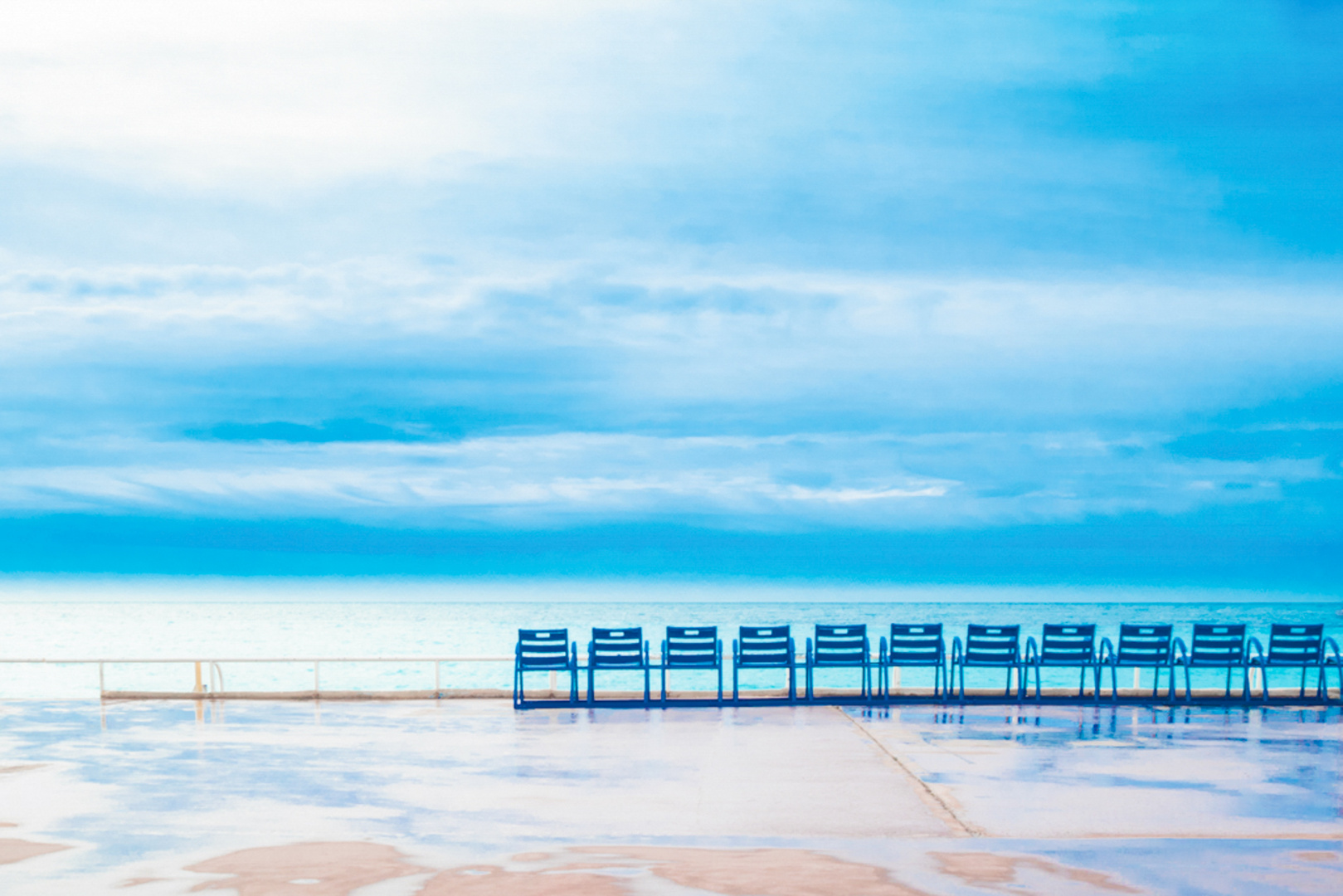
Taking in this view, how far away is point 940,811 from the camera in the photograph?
8.03 metres

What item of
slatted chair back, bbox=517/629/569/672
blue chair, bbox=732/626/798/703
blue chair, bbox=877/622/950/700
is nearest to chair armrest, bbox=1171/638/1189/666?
blue chair, bbox=877/622/950/700

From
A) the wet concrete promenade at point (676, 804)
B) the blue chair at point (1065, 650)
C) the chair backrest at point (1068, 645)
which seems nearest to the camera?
the wet concrete promenade at point (676, 804)

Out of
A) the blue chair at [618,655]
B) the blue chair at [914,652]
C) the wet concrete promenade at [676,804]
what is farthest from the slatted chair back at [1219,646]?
the blue chair at [618,655]

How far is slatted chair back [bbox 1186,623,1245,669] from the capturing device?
14.3m

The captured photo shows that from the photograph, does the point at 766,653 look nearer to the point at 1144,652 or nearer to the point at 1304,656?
the point at 1144,652

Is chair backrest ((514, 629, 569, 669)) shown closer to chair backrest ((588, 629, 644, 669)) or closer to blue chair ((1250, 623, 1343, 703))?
chair backrest ((588, 629, 644, 669))

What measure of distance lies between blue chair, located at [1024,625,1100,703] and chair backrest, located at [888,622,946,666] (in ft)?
3.62

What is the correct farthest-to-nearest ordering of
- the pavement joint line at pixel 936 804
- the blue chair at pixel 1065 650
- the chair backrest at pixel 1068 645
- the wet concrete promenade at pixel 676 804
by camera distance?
the chair backrest at pixel 1068 645 → the blue chair at pixel 1065 650 → the pavement joint line at pixel 936 804 → the wet concrete promenade at pixel 676 804

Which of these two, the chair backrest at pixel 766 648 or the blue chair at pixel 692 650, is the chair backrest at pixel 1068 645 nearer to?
the chair backrest at pixel 766 648

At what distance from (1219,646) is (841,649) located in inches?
194

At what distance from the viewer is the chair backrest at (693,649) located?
14.3 m

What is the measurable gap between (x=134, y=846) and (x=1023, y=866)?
542 cm

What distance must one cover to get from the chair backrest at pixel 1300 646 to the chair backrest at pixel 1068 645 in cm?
213

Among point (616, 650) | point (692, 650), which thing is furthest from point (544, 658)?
point (692, 650)
